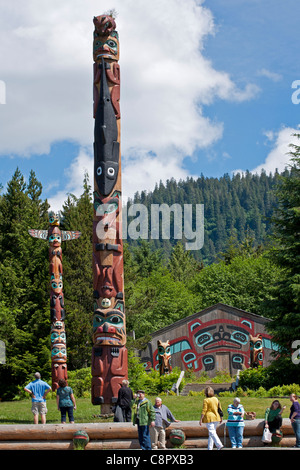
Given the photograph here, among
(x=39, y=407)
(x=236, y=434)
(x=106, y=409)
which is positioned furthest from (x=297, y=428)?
(x=39, y=407)

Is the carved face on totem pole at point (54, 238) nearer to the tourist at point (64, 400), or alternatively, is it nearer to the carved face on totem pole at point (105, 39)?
the carved face on totem pole at point (105, 39)

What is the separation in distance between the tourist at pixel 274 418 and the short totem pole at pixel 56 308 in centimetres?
1526

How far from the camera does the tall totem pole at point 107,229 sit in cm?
1661

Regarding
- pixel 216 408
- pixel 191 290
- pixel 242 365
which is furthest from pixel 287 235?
pixel 191 290

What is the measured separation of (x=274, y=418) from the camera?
42.1 ft

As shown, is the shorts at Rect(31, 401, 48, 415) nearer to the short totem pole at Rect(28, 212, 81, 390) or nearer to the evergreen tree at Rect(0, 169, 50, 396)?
the short totem pole at Rect(28, 212, 81, 390)

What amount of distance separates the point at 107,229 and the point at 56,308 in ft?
36.0

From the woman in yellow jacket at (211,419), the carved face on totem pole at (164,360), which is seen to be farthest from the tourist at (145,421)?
the carved face on totem pole at (164,360)

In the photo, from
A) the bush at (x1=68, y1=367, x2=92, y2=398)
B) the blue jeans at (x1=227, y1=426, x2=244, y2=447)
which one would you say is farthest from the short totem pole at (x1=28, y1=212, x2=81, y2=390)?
the blue jeans at (x1=227, y1=426, x2=244, y2=447)

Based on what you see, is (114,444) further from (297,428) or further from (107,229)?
(107,229)

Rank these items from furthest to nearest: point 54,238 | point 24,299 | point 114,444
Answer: point 24,299, point 54,238, point 114,444

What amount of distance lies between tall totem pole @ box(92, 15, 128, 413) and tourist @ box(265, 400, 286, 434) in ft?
16.3

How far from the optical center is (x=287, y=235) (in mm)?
25594
